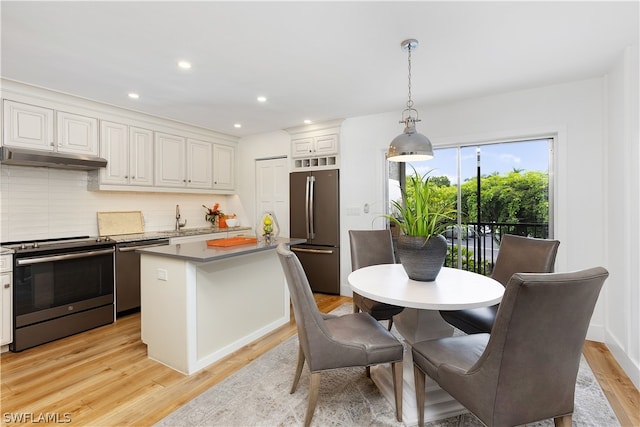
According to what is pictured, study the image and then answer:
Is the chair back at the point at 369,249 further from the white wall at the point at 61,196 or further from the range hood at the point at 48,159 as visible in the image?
the range hood at the point at 48,159

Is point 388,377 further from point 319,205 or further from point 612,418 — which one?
point 319,205

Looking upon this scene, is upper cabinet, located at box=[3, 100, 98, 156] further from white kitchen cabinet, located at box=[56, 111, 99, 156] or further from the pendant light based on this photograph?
the pendant light

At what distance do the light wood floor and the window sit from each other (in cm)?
125

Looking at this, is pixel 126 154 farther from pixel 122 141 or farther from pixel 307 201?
pixel 307 201

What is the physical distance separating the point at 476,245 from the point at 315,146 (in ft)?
8.31

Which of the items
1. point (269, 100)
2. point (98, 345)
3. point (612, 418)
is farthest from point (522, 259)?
point (98, 345)

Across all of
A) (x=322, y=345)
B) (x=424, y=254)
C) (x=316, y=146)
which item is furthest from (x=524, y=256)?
(x=316, y=146)

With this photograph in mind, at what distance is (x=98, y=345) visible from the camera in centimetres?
275

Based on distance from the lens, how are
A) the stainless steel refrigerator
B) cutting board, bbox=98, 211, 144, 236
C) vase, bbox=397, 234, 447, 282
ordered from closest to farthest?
vase, bbox=397, 234, 447, 282 < cutting board, bbox=98, 211, 144, 236 < the stainless steel refrigerator

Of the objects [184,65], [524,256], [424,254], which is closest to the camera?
[424,254]

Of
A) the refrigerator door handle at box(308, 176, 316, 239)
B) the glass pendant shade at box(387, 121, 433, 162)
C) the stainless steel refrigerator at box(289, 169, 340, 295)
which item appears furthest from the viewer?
the refrigerator door handle at box(308, 176, 316, 239)

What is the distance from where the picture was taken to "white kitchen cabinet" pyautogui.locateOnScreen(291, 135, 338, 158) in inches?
169

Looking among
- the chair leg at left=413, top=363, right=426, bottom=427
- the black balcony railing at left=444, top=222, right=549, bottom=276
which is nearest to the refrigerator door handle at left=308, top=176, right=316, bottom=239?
the black balcony railing at left=444, top=222, right=549, bottom=276

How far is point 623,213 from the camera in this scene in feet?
8.02
